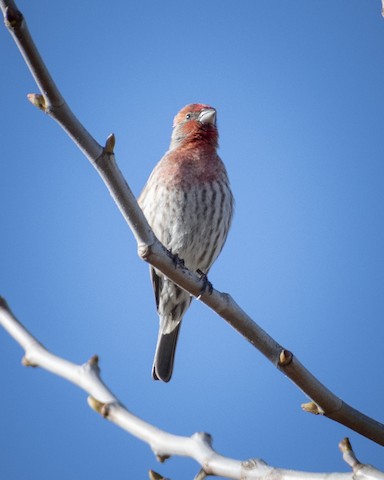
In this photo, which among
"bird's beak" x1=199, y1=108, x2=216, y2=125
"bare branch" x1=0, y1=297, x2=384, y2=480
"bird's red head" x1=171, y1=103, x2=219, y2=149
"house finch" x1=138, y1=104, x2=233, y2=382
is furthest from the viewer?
"bird's beak" x1=199, y1=108, x2=216, y2=125

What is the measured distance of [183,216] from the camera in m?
7.15

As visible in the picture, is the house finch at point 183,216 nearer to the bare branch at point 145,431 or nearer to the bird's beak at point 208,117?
the bird's beak at point 208,117

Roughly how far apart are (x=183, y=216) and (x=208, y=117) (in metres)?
1.81

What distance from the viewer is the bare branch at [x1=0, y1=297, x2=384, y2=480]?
7.36 ft

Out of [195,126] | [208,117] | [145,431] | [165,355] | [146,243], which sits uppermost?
[208,117]

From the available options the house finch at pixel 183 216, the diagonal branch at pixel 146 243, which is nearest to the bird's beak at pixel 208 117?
the house finch at pixel 183 216

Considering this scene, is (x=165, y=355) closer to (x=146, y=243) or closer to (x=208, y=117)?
(x=208, y=117)

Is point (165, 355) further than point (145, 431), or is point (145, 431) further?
point (165, 355)

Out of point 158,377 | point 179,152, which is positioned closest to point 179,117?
point 179,152

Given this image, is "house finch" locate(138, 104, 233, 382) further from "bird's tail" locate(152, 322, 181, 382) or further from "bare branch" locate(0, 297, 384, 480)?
"bare branch" locate(0, 297, 384, 480)

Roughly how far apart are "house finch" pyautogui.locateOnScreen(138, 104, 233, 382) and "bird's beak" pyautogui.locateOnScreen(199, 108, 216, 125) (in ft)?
1.62

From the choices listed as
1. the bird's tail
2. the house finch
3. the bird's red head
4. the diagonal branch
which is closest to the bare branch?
the diagonal branch

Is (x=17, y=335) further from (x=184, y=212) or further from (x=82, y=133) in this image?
(x=184, y=212)

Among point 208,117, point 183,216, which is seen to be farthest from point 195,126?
point 183,216
